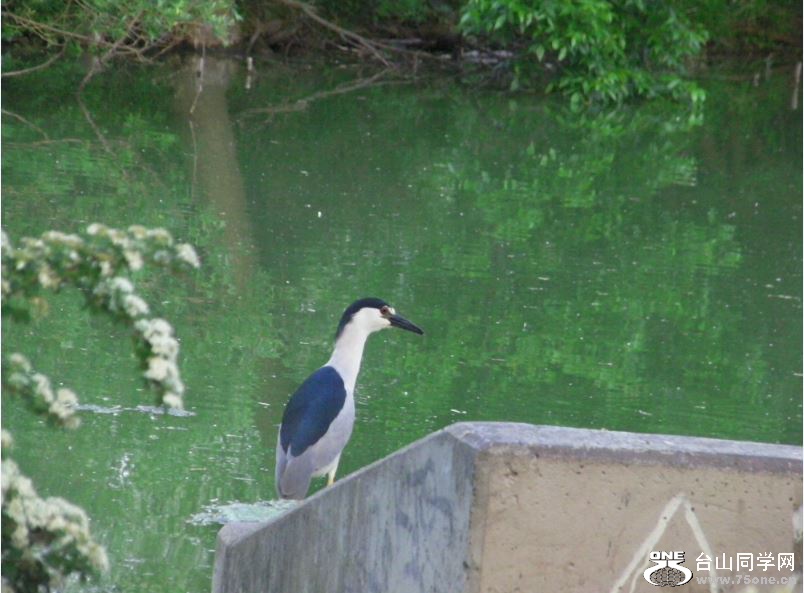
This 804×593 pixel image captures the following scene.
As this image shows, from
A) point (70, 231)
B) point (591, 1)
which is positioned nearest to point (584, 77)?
point (591, 1)

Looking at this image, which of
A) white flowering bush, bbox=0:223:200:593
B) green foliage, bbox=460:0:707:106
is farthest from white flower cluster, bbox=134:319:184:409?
green foliage, bbox=460:0:707:106

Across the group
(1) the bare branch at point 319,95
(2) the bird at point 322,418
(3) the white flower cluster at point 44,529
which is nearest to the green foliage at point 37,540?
(3) the white flower cluster at point 44,529

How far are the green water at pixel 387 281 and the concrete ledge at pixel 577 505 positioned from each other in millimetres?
2440

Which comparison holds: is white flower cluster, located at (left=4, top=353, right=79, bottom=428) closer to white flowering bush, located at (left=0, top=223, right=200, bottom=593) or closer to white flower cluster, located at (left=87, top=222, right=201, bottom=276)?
white flowering bush, located at (left=0, top=223, right=200, bottom=593)

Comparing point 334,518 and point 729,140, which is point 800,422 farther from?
point 729,140

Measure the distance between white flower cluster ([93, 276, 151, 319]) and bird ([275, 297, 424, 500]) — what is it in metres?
2.88

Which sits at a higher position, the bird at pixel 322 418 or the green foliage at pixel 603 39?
the green foliage at pixel 603 39

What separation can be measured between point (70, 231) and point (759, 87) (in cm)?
2001

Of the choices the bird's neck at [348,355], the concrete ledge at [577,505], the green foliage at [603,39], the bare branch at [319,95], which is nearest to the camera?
the concrete ledge at [577,505]

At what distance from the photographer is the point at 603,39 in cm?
2120

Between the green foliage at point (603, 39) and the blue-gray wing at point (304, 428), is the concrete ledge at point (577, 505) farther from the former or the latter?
the green foliage at point (603, 39)

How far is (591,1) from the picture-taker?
20719 mm

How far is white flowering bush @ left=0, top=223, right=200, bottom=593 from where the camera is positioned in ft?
8.99

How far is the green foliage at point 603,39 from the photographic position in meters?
20.9
